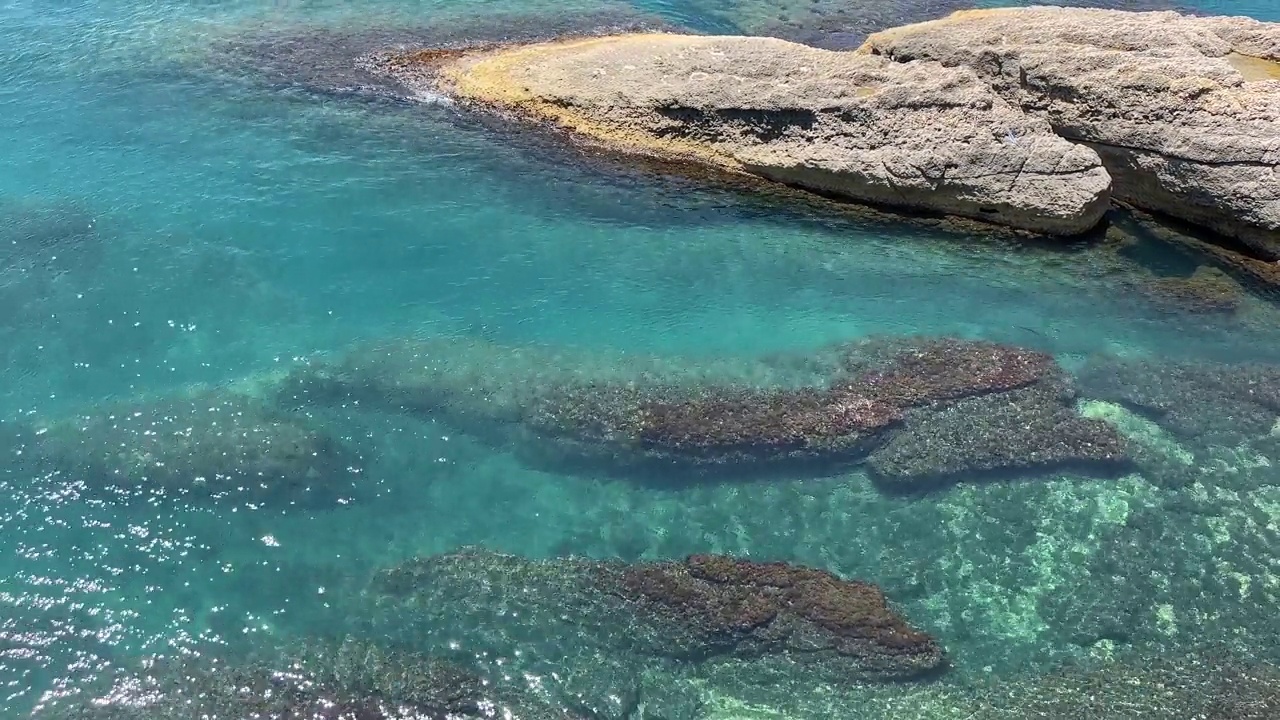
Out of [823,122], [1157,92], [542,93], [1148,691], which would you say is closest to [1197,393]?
[1148,691]

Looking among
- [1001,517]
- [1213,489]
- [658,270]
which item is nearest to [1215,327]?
[1213,489]

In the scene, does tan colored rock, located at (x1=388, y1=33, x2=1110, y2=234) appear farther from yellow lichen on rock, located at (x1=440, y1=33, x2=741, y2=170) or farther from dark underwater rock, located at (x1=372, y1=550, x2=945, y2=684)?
dark underwater rock, located at (x1=372, y1=550, x2=945, y2=684)

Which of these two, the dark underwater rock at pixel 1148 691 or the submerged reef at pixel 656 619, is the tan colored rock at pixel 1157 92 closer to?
the dark underwater rock at pixel 1148 691

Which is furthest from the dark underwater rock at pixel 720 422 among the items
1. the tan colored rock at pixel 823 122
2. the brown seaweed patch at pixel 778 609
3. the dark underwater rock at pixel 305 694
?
the tan colored rock at pixel 823 122

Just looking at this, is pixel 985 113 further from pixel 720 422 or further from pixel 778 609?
pixel 778 609

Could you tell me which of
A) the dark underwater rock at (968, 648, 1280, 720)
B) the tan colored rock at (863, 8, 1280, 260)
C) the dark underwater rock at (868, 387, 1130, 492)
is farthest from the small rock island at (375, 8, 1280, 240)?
the dark underwater rock at (968, 648, 1280, 720)
